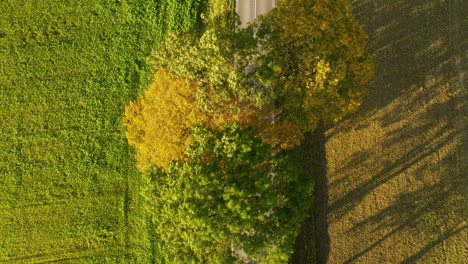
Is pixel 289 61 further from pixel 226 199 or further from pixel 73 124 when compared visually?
pixel 73 124

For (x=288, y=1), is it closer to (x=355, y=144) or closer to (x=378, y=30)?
(x=378, y=30)

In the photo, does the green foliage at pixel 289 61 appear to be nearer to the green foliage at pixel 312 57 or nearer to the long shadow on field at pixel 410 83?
the green foliage at pixel 312 57

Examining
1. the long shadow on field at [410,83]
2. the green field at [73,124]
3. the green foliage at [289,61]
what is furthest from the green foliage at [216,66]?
the long shadow on field at [410,83]

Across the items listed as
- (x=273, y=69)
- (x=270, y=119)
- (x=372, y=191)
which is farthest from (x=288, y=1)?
(x=372, y=191)

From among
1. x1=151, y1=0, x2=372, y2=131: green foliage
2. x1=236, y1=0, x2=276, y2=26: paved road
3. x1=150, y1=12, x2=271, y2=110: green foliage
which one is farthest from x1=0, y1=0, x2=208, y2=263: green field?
x1=151, y1=0, x2=372, y2=131: green foliage

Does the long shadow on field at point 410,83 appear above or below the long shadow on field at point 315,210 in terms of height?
above
